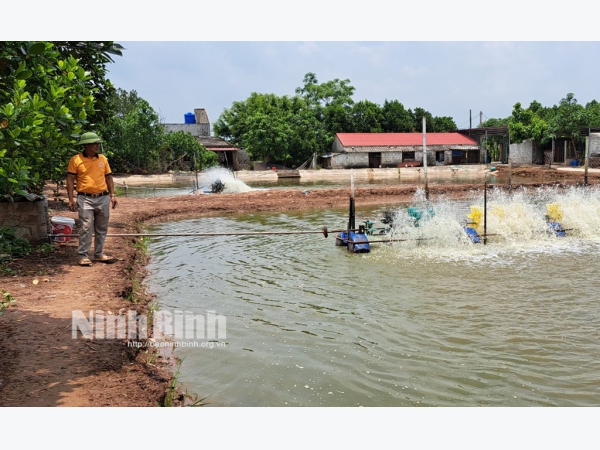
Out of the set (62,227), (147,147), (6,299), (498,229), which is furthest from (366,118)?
(6,299)

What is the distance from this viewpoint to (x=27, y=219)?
916 cm

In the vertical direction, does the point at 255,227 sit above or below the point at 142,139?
below

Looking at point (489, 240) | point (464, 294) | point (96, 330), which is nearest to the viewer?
point (96, 330)

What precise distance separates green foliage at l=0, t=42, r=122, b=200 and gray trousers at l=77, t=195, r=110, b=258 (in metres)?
0.83

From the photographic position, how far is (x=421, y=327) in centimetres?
651

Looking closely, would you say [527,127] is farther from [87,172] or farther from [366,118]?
[87,172]

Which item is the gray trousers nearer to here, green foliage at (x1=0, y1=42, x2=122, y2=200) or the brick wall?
green foliage at (x1=0, y1=42, x2=122, y2=200)

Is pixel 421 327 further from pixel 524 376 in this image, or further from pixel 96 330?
pixel 96 330

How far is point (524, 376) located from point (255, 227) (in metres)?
12.5

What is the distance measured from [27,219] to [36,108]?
197 inches

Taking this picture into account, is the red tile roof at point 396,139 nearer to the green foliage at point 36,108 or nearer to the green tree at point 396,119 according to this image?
the green tree at point 396,119

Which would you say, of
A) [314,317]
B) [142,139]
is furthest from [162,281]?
[142,139]

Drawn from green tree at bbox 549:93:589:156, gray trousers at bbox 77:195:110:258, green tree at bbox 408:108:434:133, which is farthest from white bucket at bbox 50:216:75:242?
green tree at bbox 408:108:434:133

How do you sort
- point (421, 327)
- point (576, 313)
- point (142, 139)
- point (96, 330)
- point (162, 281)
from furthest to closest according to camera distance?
point (142, 139), point (162, 281), point (576, 313), point (421, 327), point (96, 330)
